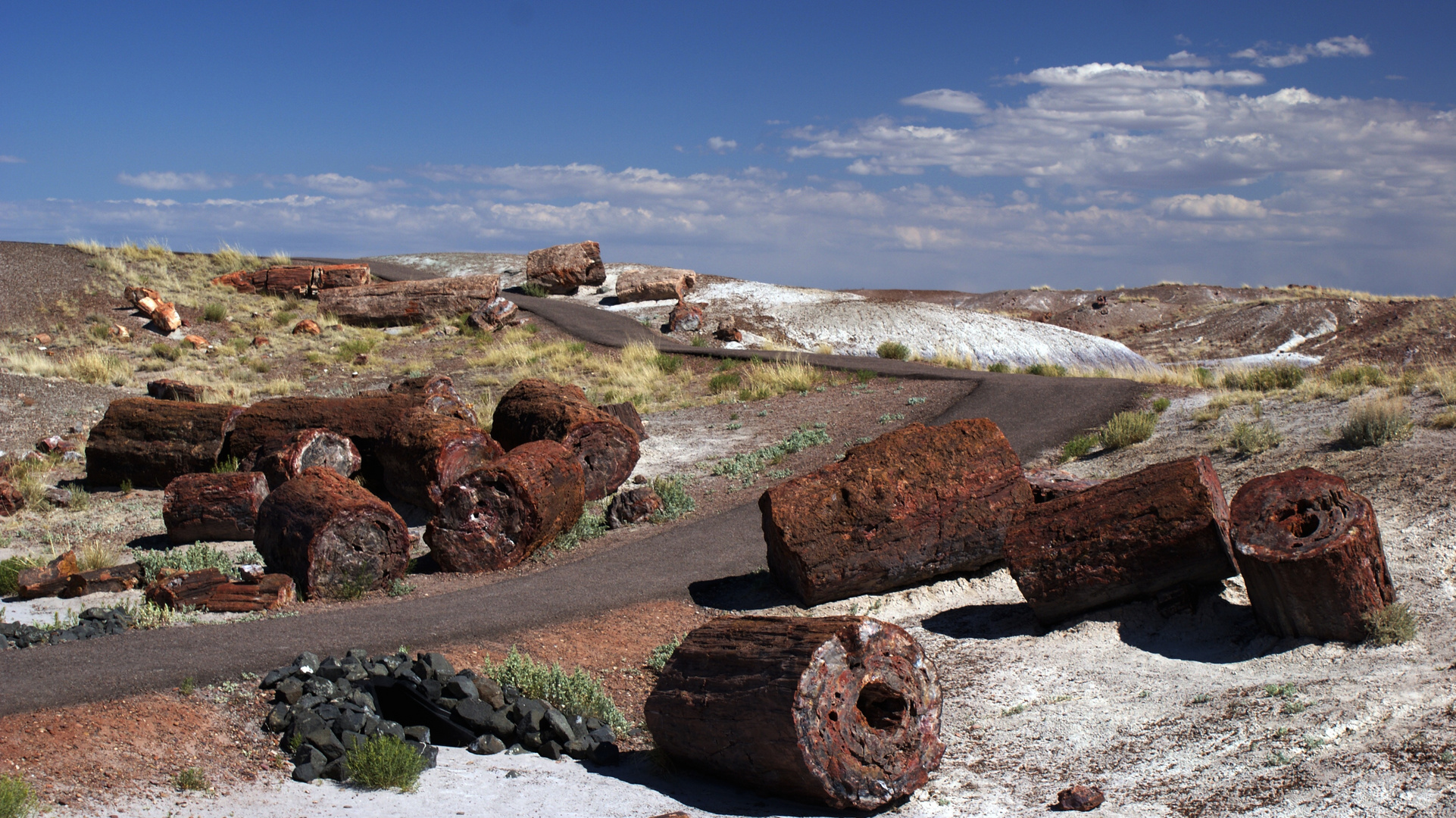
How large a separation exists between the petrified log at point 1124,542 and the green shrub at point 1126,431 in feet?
20.7

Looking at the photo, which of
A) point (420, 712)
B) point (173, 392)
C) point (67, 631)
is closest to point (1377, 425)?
point (420, 712)

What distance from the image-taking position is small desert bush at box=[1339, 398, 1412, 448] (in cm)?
1159

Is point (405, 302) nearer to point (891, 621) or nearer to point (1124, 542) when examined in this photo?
point (891, 621)

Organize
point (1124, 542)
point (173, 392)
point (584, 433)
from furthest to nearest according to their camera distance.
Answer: point (173, 392), point (584, 433), point (1124, 542)

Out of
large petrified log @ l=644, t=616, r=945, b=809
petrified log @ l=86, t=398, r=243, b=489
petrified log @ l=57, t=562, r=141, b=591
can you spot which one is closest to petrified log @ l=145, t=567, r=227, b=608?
petrified log @ l=57, t=562, r=141, b=591

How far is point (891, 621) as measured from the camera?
370 inches

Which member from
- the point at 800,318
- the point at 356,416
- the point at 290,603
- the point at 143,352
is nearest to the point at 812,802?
the point at 290,603

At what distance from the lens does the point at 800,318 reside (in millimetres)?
35562

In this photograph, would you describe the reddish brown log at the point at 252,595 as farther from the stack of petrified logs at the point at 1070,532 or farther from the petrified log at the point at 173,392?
the petrified log at the point at 173,392

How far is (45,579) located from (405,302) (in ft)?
75.5

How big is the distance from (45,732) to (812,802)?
4403 mm

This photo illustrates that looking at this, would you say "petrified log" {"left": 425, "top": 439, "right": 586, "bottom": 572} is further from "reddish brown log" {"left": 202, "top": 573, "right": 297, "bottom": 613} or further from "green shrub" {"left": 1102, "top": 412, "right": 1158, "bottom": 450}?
"green shrub" {"left": 1102, "top": 412, "right": 1158, "bottom": 450}

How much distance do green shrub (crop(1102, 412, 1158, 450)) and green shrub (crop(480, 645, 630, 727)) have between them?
9.61 metres

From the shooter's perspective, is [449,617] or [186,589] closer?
[449,617]
